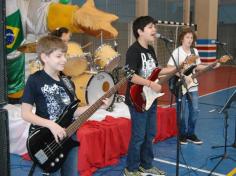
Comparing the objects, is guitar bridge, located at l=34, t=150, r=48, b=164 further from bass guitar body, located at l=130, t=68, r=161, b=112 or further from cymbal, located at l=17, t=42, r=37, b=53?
cymbal, located at l=17, t=42, r=37, b=53

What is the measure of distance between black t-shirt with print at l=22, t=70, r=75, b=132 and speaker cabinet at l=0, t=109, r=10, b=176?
447 millimetres

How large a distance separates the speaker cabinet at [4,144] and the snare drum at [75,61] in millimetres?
3079

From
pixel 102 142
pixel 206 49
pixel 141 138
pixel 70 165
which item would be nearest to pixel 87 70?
pixel 102 142

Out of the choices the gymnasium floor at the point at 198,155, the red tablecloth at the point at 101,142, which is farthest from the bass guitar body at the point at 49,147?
the gymnasium floor at the point at 198,155

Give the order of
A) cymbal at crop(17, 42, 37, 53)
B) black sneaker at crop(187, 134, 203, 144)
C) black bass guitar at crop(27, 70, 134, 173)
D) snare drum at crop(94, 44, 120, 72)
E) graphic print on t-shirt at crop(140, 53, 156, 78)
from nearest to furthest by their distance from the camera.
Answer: black bass guitar at crop(27, 70, 134, 173)
graphic print on t-shirt at crop(140, 53, 156, 78)
black sneaker at crop(187, 134, 203, 144)
cymbal at crop(17, 42, 37, 53)
snare drum at crop(94, 44, 120, 72)

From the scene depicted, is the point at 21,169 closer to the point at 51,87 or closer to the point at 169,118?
the point at 51,87

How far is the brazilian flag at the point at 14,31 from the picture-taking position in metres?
5.90

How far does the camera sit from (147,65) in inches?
142

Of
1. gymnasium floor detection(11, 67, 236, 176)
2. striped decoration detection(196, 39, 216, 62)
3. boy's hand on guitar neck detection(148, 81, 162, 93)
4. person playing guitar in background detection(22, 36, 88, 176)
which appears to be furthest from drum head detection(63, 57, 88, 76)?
striped decoration detection(196, 39, 216, 62)

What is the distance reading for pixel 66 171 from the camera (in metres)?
2.75

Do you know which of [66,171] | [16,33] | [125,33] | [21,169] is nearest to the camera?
[66,171]

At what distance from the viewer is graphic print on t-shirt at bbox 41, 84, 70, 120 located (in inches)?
99.4

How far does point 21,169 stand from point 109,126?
1.27 meters

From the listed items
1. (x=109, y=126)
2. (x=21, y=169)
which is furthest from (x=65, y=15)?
(x=21, y=169)
